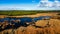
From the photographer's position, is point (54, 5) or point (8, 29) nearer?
point (8, 29)

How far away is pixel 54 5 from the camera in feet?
6.25

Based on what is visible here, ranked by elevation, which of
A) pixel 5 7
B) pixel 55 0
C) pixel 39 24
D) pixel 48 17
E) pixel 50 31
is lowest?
pixel 50 31

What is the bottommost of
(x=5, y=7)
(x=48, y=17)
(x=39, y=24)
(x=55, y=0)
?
(x=39, y=24)

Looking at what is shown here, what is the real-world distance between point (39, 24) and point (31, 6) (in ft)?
1.33

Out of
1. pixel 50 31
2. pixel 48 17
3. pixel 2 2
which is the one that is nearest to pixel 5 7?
pixel 2 2

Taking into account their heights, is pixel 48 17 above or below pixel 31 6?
below

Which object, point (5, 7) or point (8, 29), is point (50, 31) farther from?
point (5, 7)

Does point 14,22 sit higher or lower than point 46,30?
higher

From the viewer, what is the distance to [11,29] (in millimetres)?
1778

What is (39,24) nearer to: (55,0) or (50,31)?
(50,31)

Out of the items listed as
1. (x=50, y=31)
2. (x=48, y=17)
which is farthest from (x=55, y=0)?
(x=50, y=31)

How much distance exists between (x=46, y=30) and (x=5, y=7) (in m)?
0.95

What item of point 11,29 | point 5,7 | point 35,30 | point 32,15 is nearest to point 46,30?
point 35,30

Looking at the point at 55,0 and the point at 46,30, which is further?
the point at 55,0
